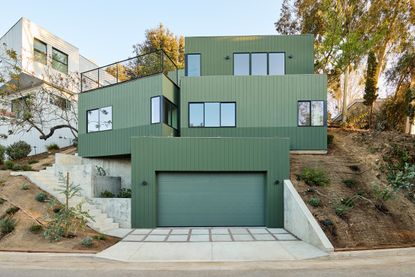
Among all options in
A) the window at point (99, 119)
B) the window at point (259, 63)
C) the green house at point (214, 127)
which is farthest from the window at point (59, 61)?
→ the window at point (259, 63)

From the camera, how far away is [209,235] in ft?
32.0

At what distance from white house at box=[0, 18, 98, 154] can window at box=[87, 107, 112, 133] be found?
15.1ft

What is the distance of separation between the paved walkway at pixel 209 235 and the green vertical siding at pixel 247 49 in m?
9.59

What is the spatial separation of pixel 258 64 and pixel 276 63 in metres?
1.05

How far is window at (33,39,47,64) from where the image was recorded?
1930 centimetres

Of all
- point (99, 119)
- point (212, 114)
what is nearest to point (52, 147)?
point (99, 119)

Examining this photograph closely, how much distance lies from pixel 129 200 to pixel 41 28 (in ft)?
53.9

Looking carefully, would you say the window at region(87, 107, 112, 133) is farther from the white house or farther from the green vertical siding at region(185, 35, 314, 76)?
the green vertical siding at region(185, 35, 314, 76)

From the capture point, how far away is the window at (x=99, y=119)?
14.9 m

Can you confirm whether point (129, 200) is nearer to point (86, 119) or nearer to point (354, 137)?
point (86, 119)

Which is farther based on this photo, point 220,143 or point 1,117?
point 1,117

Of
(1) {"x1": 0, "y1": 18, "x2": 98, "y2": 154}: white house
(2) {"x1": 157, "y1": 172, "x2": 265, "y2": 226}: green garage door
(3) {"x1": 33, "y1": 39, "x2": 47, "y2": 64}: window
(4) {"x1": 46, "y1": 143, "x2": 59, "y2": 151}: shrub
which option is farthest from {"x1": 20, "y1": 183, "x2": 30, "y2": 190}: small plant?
(3) {"x1": 33, "y1": 39, "x2": 47, "y2": 64}: window

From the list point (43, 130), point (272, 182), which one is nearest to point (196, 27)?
point (43, 130)

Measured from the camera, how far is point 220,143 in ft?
37.3
